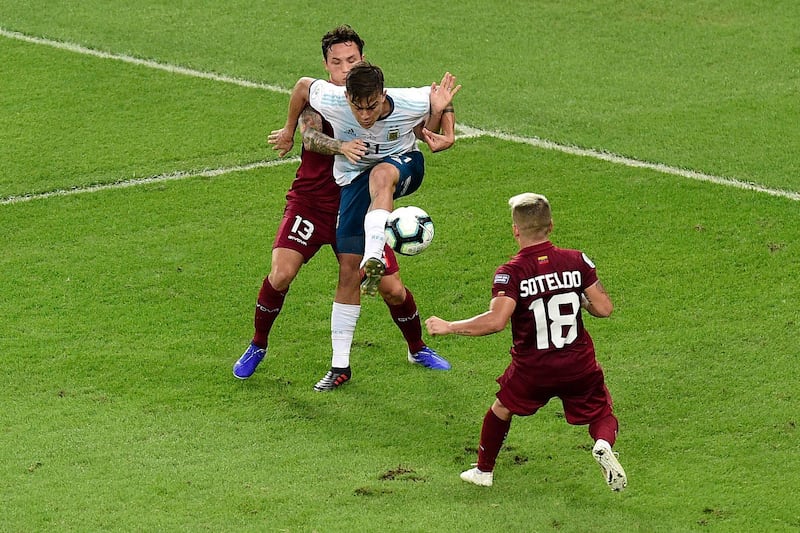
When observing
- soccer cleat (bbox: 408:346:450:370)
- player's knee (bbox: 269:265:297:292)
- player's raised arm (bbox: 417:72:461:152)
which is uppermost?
player's raised arm (bbox: 417:72:461:152)

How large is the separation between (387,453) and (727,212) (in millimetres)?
4646

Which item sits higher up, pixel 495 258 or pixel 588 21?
pixel 588 21

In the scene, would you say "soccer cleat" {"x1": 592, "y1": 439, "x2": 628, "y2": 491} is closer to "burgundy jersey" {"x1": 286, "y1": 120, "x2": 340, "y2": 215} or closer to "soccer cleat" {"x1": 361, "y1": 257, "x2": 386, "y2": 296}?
"soccer cleat" {"x1": 361, "y1": 257, "x2": 386, "y2": 296}

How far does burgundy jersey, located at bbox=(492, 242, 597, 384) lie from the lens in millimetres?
Answer: 6180

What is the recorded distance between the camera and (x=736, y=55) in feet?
47.4

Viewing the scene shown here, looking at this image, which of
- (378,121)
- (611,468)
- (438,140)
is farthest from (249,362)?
(611,468)

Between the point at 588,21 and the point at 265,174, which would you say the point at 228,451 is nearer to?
the point at 265,174

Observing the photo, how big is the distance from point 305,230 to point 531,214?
2.35m

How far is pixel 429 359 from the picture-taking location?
27.2 feet

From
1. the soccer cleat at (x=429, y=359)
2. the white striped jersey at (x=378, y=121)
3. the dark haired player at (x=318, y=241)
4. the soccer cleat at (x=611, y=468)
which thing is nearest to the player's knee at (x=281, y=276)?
the dark haired player at (x=318, y=241)

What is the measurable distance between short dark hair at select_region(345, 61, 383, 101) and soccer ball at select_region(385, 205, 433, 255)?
75cm

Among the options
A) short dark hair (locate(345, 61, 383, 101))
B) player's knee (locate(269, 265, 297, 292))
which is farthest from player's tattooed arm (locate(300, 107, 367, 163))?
player's knee (locate(269, 265, 297, 292))

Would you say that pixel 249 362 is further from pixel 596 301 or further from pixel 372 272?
pixel 596 301

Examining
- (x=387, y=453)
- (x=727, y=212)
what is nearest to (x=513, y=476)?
(x=387, y=453)
